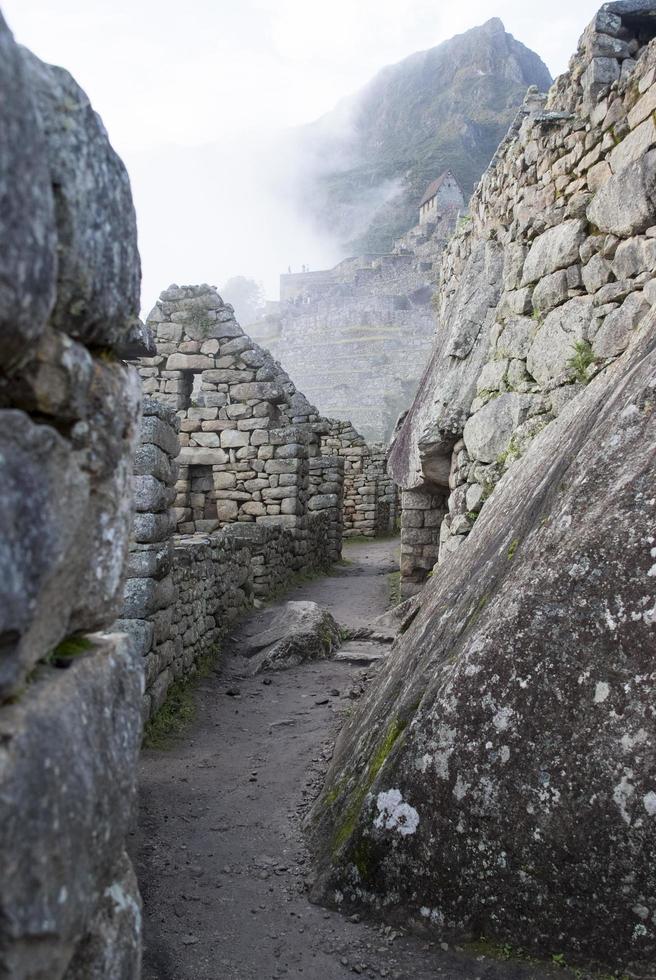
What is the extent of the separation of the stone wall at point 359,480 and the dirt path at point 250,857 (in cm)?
1472

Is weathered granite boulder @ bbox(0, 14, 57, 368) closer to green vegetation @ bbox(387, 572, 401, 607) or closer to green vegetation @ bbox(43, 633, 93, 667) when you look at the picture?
green vegetation @ bbox(43, 633, 93, 667)

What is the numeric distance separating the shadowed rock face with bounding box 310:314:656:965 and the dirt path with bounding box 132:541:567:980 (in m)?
0.17

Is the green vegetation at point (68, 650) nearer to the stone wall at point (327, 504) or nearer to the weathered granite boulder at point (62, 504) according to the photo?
Answer: the weathered granite boulder at point (62, 504)

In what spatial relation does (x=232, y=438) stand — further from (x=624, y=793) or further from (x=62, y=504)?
(x=62, y=504)

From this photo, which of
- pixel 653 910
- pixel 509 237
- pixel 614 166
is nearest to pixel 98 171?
pixel 653 910

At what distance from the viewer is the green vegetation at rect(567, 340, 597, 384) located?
5.56 m

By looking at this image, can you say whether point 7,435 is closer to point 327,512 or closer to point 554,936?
point 554,936

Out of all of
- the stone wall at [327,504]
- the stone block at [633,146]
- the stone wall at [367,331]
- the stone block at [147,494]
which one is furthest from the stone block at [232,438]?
the stone wall at [367,331]

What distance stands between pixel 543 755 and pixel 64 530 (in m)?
2.21

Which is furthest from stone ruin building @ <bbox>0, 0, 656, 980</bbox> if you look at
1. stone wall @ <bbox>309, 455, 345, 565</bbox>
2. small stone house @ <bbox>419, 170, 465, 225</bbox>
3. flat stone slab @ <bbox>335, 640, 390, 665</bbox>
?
small stone house @ <bbox>419, 170, 465, 225</bbox>

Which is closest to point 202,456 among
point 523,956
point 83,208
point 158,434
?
point 158,434

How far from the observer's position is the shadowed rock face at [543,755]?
8.93ft

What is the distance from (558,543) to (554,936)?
1538mm

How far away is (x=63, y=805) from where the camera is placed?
4.49ft
